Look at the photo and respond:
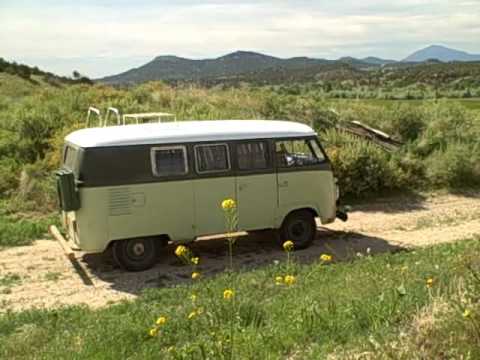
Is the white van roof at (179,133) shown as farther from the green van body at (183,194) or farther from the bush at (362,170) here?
the bush at (362,170)

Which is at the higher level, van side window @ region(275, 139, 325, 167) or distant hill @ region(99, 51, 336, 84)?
distant hill @ region(99, 51, 336, 84)

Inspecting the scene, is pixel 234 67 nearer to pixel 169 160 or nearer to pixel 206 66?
pixel 206 66

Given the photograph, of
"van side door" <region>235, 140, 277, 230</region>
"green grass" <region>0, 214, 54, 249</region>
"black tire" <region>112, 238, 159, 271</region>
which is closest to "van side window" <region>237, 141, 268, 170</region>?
"van side door" <region>235, 140, 277, 230</region>

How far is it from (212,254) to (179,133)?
91.1 inches

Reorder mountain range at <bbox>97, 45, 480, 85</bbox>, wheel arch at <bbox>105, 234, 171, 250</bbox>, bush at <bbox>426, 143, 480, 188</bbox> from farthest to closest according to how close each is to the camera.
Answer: mountain range at <bbox>97, 45, 480, 85</bbox>
bush at <bbox>426, 143, 480, 188</bbox>
wheel arch at <bbox>105, 234, 171, 250</bbox>

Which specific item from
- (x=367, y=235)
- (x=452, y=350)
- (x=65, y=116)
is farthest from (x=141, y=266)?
(x=65, y=116)

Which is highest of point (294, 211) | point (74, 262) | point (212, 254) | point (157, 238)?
point (294, 211)

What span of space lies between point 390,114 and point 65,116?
10.5 meters

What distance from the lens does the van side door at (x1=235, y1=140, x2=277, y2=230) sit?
10.6 metres

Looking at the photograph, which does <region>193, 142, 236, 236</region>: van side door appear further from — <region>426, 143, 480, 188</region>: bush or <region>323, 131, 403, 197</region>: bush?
<region>426, 143, 480, 188</region>: bush

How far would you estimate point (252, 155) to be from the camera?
1072 cm

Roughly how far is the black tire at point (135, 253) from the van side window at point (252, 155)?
6.45 feet

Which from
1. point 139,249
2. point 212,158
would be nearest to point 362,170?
point 212,158

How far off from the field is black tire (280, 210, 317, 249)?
0.22 metres
